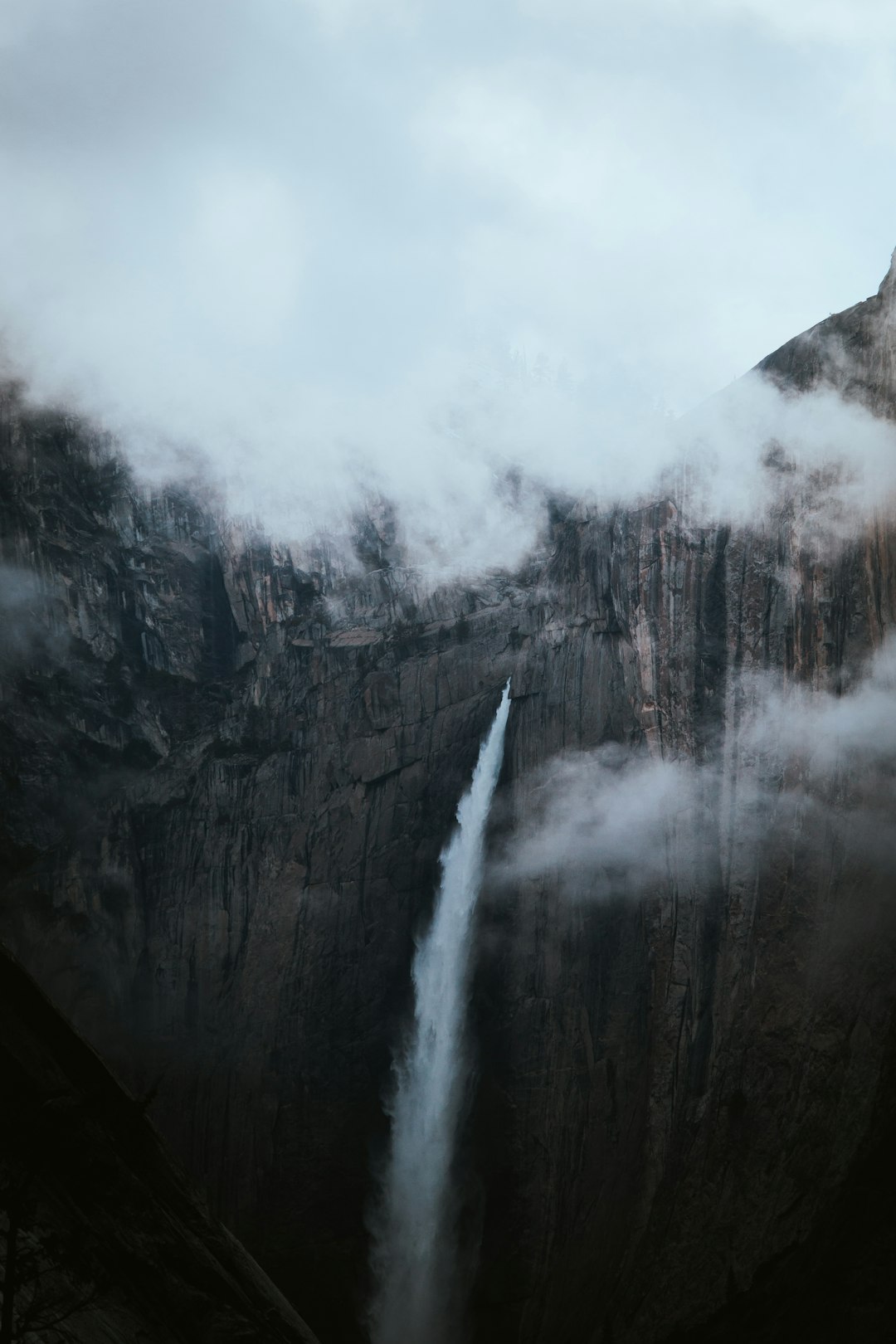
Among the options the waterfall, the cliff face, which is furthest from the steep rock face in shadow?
the cliff face

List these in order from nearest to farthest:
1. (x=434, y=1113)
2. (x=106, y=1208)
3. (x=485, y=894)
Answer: (x=106, y=1208) → (x=434, y=1113) → (x=485, y=894)

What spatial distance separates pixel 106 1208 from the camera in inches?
1558

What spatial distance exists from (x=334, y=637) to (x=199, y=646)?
400 inches

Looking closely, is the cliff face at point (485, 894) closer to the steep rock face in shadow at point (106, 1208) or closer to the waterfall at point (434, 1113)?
the waterfall at point (434, 1113)

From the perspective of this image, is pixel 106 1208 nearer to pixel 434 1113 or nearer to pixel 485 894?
pixel 434 1113

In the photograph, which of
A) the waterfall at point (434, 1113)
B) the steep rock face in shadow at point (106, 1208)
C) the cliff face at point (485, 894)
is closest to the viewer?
the steep rock face in shadow at point (106, 1208)

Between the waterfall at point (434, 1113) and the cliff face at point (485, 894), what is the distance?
1029 mm

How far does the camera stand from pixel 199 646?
83250 mm

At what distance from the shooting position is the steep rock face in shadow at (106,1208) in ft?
116

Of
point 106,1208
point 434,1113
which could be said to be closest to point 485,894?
point 434,1113

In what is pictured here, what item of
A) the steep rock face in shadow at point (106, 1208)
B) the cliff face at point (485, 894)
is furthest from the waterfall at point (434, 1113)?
the steep rock face in shadow at point (106, 1208)

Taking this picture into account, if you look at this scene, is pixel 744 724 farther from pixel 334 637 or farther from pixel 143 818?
pixel 143 818

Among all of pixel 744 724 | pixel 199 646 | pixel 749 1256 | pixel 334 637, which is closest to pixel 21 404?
pixel 199 646

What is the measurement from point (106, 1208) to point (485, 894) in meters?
31.5
